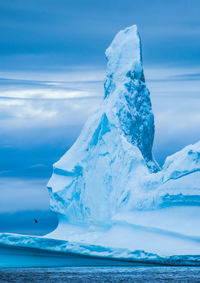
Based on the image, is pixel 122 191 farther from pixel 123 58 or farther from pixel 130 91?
pixel 123 58

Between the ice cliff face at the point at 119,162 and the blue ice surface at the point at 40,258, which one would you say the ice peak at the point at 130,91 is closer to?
the ice cliff face at the point at 119,162

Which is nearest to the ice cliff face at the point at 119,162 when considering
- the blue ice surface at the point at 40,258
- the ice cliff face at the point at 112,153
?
the ice cliff face at the point at 112,153

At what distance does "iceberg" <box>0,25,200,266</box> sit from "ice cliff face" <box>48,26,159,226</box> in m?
0.04

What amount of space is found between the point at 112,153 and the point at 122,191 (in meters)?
1.62

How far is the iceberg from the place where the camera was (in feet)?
86.7

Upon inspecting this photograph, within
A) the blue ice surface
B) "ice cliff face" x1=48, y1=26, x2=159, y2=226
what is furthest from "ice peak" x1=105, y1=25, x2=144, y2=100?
the blue ice surface

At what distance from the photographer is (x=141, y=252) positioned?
85.9 feet

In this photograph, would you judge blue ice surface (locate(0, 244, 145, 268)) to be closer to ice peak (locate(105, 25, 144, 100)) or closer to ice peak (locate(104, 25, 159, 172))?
ice peak (locate(104, 25, 159, 172))

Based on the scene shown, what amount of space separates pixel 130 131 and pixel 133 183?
2.61m

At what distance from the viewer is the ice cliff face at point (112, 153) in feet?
95.4

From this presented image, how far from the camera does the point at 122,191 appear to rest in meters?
28.8

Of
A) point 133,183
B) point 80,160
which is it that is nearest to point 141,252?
point 133,183

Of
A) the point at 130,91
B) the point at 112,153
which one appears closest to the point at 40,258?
the point at 112,153

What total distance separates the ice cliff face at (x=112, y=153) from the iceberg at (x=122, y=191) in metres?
0.04
